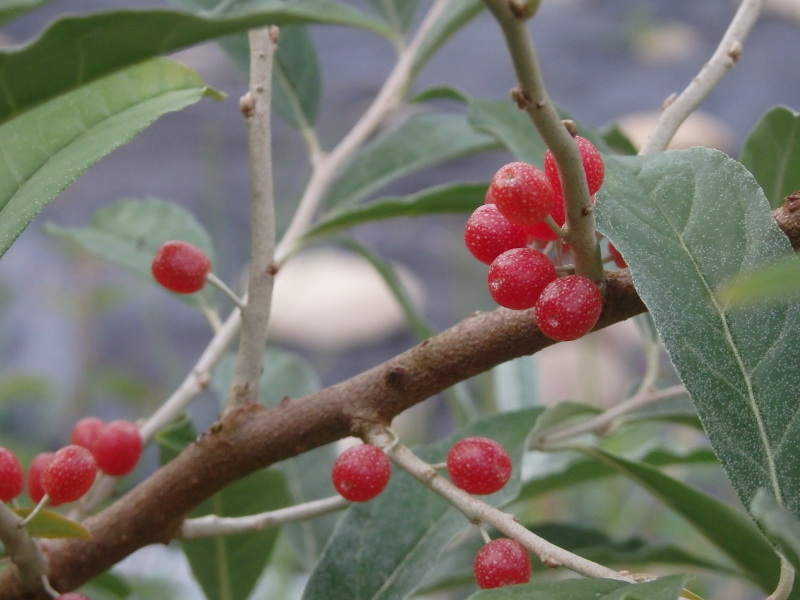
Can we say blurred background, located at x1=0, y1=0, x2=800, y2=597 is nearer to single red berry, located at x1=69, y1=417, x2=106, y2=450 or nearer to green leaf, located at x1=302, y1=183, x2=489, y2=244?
green leaf, located at x1=302, y1=183, x2=489, y2=244

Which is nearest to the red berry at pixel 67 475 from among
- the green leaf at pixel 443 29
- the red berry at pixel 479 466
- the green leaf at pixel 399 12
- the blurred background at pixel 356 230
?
the red berry at pixel 479 466

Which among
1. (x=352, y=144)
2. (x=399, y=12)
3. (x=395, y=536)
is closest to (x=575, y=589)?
(x=395, y=536)

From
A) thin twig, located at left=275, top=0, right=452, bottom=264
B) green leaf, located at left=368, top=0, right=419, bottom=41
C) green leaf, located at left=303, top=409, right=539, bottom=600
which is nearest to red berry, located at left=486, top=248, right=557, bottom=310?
green leaf, located at left=303, top=409, right=539, bottom=600

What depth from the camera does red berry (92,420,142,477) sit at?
71 centimetres

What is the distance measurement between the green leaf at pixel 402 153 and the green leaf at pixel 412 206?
0.14 m

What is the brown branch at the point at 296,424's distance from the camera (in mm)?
505

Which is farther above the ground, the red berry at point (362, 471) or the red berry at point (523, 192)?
the red berry at point (523, 192)

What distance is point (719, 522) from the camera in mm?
702

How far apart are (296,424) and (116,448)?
23 cm

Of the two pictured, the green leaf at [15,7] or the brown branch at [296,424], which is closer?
the green leaf at [15,7]

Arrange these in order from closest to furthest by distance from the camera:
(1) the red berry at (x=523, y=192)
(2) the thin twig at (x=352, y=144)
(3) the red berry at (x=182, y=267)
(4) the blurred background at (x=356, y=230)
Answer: (1) the red berry at (x=523, y=192) < (3) the red berry at (x=182, y=267) < (2) the thin twig at (x=352, y=144) < (4) the blurred background at (x=356, y=230)

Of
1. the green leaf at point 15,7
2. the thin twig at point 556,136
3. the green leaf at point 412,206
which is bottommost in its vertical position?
the thin twig at point 556,136

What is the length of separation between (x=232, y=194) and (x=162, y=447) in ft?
14.8

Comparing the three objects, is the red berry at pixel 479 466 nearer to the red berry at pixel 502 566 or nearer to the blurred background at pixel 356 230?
the red berry at pixel 502 566
